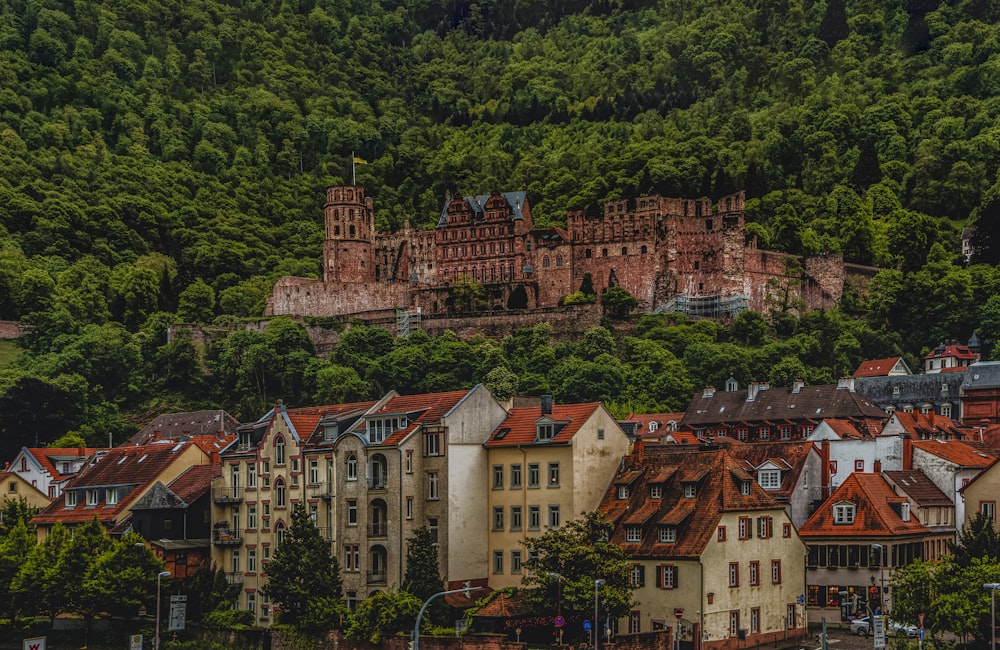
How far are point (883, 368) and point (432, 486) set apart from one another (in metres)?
72.1

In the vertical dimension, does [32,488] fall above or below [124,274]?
below

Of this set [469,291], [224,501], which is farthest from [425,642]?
[469,291]

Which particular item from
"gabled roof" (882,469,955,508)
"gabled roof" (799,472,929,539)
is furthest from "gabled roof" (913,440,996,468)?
"gabled roof" (799,472,929,539)

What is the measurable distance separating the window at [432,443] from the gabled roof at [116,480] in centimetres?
2276

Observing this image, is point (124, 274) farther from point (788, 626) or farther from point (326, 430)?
point (788, 626)

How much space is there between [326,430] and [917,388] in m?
64.1

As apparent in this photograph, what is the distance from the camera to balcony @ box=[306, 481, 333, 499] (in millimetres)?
88562

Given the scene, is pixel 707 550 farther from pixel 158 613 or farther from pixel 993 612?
pixel 158 613

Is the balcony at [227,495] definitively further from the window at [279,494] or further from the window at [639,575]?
the window at [639,575]

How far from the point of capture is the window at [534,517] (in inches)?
3307

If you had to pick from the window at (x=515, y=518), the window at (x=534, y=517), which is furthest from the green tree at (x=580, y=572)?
the window at (x=515, y=518)

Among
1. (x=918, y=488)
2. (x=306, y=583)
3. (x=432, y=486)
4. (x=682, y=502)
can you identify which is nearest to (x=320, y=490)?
(x=432, y=486)

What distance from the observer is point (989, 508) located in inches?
3450

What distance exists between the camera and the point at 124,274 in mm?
198125
